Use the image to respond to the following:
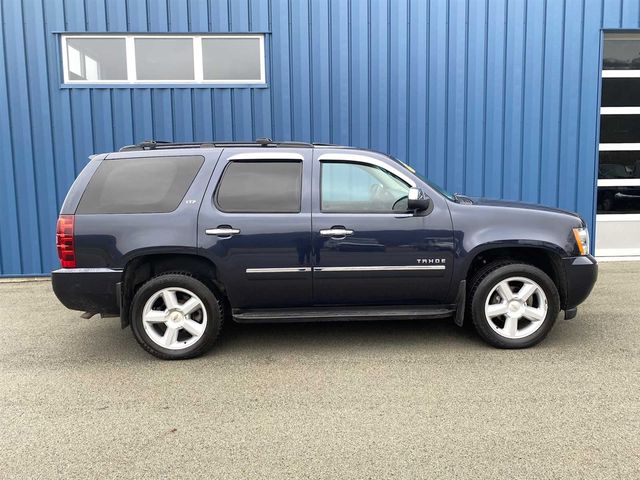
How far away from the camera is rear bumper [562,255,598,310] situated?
4516 millimetres

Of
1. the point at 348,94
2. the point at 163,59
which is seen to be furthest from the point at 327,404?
the point at 163,59

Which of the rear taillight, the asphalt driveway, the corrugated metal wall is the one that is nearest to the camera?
the asphalt driveway

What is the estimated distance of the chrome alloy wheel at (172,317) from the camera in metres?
4.39

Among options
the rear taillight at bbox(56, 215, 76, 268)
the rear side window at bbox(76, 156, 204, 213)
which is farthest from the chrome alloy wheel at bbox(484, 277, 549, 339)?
the rear taillight at bbox(56, 215, 76, 268)

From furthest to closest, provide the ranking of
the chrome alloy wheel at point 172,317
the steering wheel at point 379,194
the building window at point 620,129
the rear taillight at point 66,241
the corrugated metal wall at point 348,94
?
the building window at point 620,129 → the corrugated metal wall at point 348,94 → the steering wheel at point 379,194 → the chrome alloy wheel at point 172,317 → the rear taillight at point 66,241

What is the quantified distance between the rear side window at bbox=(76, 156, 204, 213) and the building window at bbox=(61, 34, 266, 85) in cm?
369

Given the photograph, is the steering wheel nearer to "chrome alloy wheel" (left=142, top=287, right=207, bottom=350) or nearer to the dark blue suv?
the dark blue suv

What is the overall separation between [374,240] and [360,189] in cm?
48

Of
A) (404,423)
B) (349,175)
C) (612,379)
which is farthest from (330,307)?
(612,379)

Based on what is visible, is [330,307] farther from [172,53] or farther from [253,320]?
[172,53]

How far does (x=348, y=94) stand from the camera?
309 inches

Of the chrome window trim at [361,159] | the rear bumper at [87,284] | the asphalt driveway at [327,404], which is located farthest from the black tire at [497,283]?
the rear bumper at [87,284]

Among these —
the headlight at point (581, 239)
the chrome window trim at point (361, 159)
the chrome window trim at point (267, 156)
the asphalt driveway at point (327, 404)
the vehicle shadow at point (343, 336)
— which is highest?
the chrome window trim at point (267, 156)

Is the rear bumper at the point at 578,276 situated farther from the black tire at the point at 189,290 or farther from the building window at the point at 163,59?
the building window at the point at 163,59
